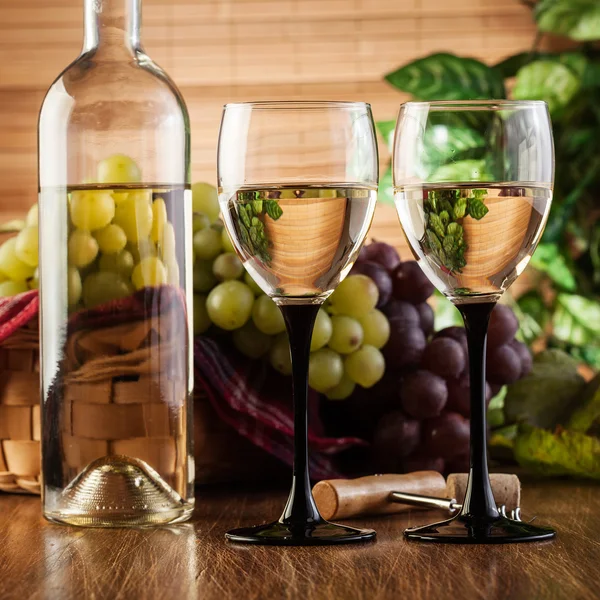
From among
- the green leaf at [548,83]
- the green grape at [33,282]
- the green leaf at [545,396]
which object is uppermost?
the green leaf at [548,83]

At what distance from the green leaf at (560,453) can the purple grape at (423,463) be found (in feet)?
0.23

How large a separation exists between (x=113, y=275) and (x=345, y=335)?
239mm

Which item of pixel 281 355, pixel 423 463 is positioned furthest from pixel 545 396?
pixel 281 355

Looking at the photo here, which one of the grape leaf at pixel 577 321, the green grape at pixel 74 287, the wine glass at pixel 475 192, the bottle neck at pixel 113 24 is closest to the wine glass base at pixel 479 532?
the wine glass at pixel 475 192

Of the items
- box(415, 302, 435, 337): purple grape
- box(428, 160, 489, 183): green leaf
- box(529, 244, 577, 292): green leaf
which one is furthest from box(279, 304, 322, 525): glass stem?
box(529, 244, 577, 292): green leaf

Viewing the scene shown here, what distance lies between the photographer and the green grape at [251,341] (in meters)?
0.93

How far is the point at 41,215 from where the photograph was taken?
2.60ft

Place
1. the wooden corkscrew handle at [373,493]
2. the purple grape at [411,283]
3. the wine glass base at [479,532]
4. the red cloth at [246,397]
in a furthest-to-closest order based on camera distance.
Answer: the purple grape at [411,283] → the red cloth at [246,397] → the wooden corkscrew handle at [373,493] → the wine glass base at [479,532]

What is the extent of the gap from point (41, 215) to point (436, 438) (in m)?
0.40

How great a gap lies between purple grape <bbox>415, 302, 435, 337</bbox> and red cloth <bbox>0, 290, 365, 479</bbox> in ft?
0.44

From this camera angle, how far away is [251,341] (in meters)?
0.93

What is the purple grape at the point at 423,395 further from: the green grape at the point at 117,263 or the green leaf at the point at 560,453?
the green grape at the point at 117,263

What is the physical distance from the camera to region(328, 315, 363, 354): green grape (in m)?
0.93

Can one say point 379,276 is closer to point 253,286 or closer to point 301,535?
point 253,286
